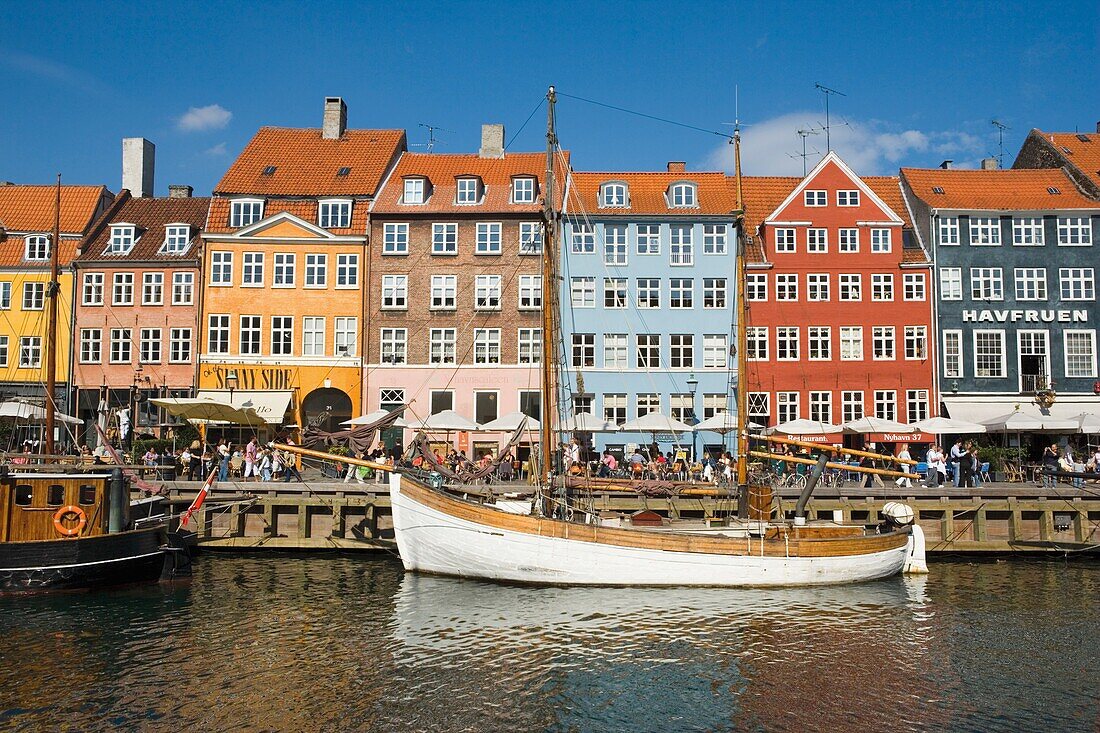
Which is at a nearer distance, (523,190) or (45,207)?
(523,190)

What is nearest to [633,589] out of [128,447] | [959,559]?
[959,559]

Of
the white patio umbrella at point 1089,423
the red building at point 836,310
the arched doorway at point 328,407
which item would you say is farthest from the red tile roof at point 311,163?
the white patio umbrella at point 1089,423

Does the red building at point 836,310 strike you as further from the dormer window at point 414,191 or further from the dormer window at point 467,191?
the dormer window at point 414,191

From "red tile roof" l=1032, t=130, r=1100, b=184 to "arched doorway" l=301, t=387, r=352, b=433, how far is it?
39.1 meters

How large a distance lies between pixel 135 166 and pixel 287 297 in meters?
14.9

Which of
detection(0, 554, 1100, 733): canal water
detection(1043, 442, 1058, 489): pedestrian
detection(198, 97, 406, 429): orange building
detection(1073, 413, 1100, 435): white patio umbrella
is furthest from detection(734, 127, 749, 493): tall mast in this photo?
detection(198, 97, 406, 429): orange building

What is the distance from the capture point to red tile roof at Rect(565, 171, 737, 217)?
47.1 metres

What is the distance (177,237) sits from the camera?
154 feet

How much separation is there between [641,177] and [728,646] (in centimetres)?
3409

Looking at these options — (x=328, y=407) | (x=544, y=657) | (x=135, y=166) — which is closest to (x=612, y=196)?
(x=328, y=407)

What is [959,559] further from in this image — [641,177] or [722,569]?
[641,177]

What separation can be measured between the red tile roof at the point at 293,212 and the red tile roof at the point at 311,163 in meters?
0.43

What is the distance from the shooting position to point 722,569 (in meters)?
25.5

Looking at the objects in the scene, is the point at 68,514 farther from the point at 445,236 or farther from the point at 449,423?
the point at 445,236
